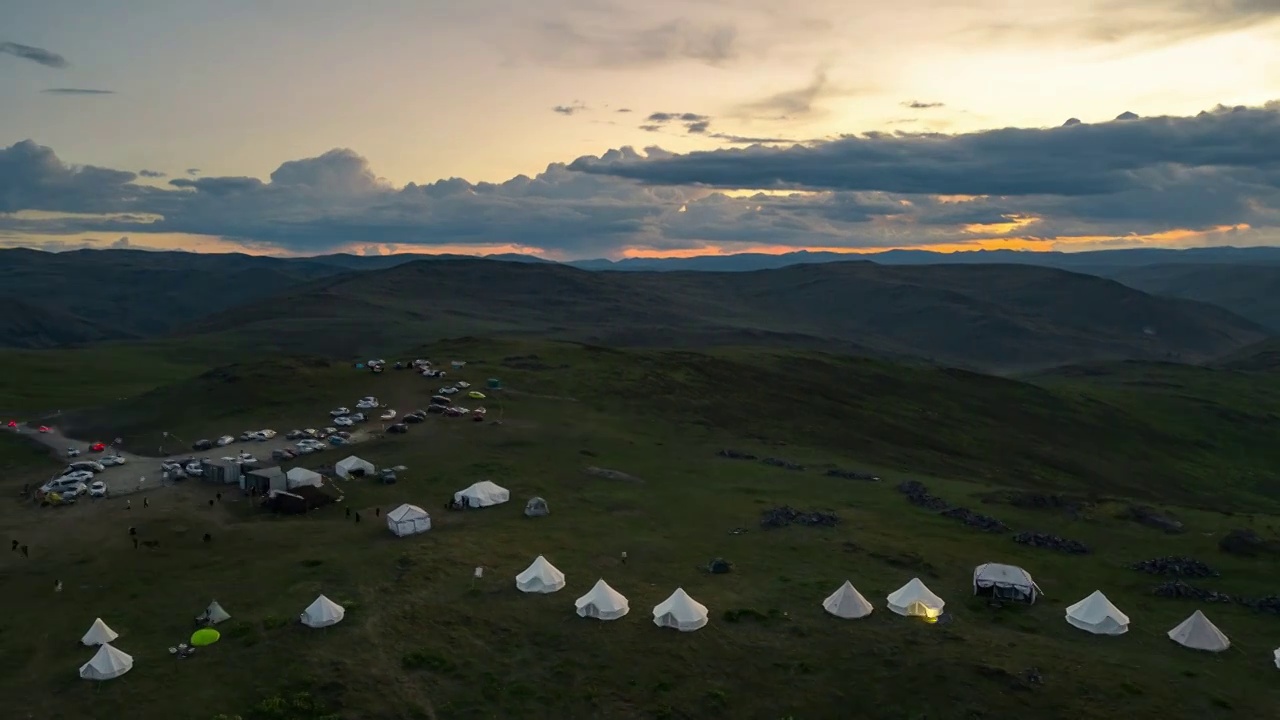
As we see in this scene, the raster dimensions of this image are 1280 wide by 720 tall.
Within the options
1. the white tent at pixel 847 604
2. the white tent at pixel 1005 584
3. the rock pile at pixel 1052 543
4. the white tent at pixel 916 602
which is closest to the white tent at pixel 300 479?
the white tent at pixel 847 604

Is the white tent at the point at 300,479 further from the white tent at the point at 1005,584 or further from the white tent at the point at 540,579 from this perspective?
the white tent at the point at 1005,584

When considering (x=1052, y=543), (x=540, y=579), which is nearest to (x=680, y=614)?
(x=540, y=579)

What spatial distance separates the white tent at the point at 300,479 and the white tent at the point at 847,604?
5454 centimetres

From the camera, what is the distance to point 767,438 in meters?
130

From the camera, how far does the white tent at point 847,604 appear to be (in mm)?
58312

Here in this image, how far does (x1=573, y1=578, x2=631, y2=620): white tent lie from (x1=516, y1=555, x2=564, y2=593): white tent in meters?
4.07

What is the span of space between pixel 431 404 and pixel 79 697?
82.8m

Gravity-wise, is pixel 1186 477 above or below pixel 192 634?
below

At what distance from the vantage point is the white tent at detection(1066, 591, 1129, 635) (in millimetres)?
57000

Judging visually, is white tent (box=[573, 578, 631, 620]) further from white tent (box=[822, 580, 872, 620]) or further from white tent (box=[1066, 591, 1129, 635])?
white tent (box=[1066, 591, 1129, 635])

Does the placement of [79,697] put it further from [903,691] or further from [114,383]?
[114,383]

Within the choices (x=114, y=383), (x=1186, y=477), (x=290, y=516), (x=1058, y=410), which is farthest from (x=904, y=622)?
(x=114, y=383)

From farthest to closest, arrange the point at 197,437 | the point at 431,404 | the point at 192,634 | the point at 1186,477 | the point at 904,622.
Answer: the point at 1186,477 → the point at 431,404 → the point at 197,437 → the point at 904,622 → the point at 192,634

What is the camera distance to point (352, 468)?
302ft
